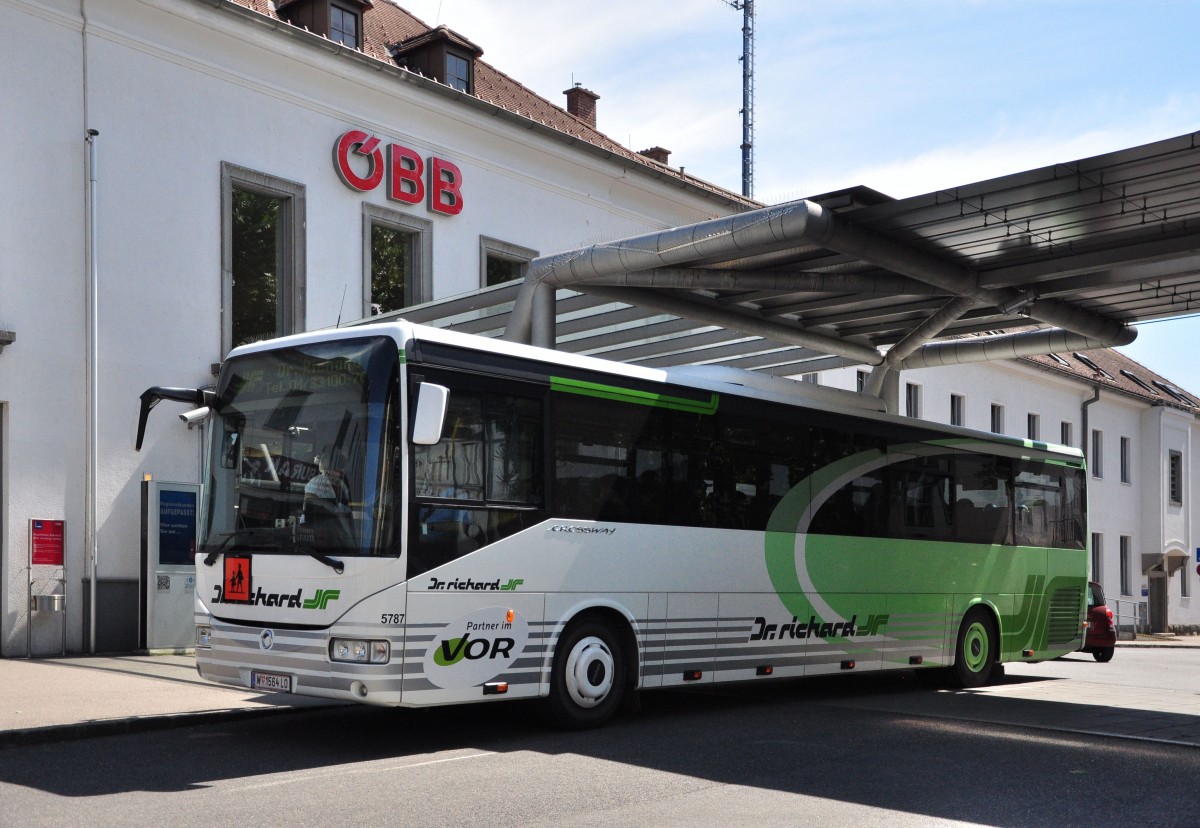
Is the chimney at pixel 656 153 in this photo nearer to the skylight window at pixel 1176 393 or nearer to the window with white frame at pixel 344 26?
the window with white frame at pixel 344 26

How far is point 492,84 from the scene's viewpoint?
91.2 feet

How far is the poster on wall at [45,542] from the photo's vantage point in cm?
1723

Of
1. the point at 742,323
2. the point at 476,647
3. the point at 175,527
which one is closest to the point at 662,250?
the point at 742,323

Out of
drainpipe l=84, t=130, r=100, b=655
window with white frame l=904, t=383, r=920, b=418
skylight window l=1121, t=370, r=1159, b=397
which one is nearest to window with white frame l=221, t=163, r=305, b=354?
drainpipe l=84, t=130, r=100, b=655

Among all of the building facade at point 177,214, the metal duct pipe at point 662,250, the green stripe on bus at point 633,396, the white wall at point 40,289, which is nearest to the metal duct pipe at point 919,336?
the metal duct pipe at point 662,250

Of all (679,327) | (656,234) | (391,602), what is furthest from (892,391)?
(391,602)

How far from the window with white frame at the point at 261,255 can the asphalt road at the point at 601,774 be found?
31.6 feet

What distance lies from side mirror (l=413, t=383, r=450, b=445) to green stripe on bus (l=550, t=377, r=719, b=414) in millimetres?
1767

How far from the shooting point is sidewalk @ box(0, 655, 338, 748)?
34.0 feet

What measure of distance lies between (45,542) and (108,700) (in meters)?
6.07

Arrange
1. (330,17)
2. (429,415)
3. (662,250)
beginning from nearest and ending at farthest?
(429,415)
(662,250)
(330,17)

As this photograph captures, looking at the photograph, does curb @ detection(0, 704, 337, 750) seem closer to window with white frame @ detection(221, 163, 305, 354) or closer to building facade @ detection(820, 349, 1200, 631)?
window with white frame @ detection(221, 163, 305, 354)

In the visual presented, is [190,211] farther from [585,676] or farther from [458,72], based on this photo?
[585,676]

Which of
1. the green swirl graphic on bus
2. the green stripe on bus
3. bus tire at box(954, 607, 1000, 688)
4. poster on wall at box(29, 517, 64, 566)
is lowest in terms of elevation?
bus tire at box(954, 607, 1000, 688)
